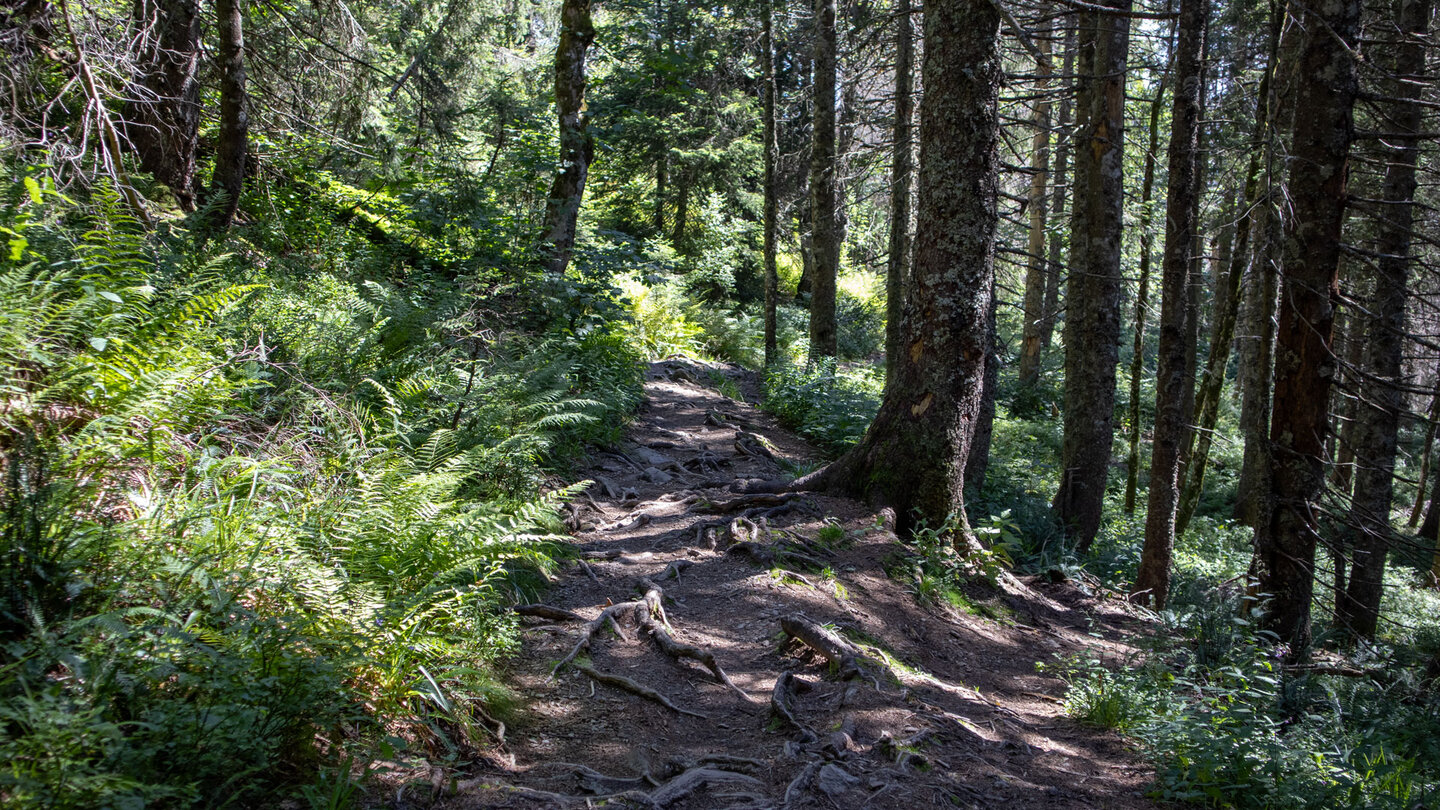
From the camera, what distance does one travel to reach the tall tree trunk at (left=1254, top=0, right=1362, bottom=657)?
589cm

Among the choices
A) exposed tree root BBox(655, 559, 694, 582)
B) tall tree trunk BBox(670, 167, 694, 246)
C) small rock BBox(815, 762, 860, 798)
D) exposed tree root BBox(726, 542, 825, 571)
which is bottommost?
small rock BBox(815, 762, 860, 798)

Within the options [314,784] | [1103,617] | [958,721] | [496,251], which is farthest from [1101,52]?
[314,784]

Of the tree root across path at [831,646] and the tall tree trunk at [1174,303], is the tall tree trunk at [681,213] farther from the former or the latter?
the tree root across path at [831,646]

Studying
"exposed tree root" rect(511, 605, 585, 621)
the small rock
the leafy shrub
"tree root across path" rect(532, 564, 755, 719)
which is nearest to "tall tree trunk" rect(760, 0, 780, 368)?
the leafy shrub

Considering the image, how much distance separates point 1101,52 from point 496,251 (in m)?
7.88

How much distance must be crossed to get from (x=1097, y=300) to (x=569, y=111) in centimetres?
752

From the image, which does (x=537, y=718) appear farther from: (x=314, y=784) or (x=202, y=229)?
(x=202, y=229)

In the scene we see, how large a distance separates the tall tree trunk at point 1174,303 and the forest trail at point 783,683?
3.18ft

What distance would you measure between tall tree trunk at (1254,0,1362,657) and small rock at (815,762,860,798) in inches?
185

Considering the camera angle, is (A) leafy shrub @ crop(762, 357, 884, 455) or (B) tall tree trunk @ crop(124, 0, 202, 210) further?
(A) leafy shrub @ crop(762, 357, 884, 455)

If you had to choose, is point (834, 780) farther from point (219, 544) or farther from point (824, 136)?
point (824, 136)

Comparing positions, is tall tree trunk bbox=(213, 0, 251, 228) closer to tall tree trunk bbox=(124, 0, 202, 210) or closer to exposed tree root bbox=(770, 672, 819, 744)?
tall tree trunk bbox=(124, 0, 202, 210)

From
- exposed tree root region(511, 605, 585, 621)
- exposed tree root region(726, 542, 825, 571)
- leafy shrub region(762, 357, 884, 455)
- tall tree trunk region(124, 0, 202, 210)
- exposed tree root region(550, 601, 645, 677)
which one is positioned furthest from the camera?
leafy shrub region(762, 357, 884, 455)

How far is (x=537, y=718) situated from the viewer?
357cm
